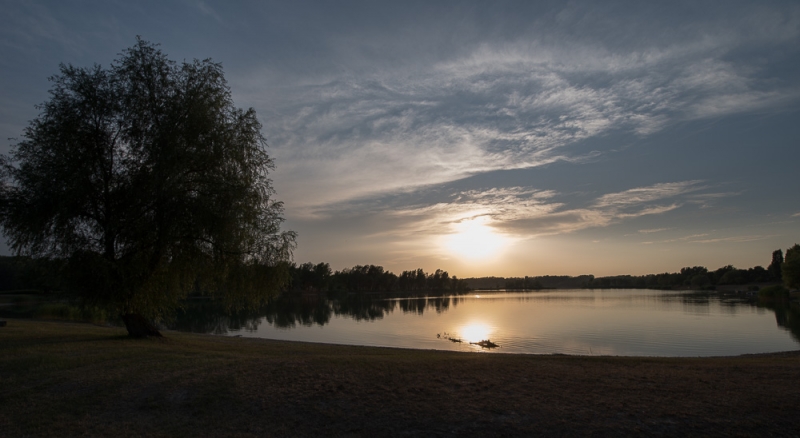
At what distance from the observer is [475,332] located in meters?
39.2

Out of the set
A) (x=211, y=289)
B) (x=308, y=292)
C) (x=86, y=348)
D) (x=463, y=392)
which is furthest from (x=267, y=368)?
(x=308, y=292)

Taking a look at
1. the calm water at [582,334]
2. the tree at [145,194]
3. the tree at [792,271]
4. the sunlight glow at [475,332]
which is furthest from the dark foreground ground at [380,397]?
the tree at [792,271]

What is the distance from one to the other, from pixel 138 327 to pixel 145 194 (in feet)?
18.8

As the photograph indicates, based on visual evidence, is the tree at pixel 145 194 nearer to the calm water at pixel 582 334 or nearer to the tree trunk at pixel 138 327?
Answer: the tree trunk at pixel 138 327

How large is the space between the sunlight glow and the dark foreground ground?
21.8 metres

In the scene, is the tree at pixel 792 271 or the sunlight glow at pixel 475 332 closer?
the sunlight glow at pixel 475 332

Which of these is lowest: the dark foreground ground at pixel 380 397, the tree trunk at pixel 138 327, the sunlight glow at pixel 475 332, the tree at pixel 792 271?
the sunlight glow at pixel 475 332

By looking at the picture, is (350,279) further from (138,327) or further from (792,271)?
(138,327)

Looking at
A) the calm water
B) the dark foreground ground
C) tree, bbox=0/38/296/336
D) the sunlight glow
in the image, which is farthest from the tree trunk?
the sunlight glow

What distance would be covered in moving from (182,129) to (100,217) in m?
4.45

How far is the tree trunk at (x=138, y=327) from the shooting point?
716 inches

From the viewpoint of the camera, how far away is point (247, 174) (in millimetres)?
18406

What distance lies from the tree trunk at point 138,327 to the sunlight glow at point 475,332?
20.9 meters

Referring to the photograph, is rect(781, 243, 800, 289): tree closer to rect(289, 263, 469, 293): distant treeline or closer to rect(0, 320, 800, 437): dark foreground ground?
rect(0, 320, 800, 437): dark foreground ground
